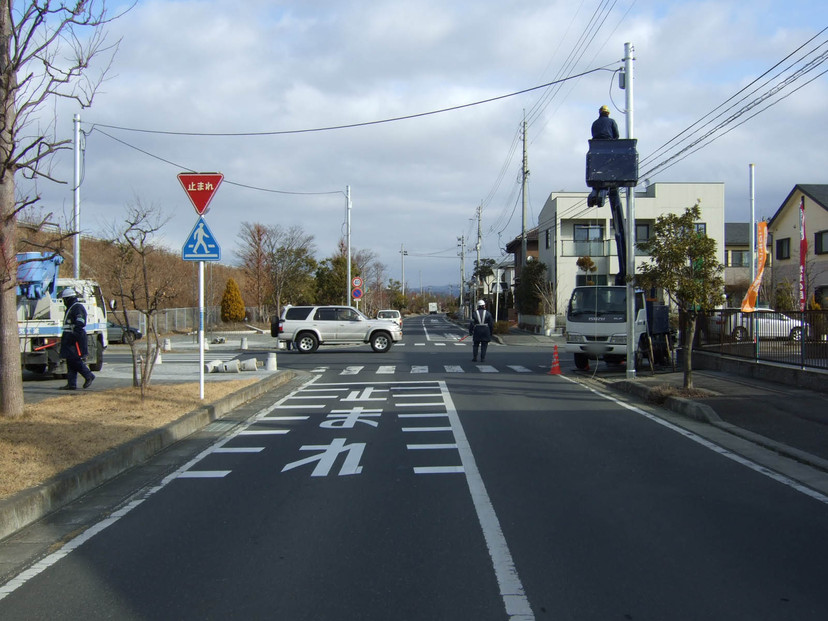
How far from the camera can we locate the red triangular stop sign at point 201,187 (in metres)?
11.8

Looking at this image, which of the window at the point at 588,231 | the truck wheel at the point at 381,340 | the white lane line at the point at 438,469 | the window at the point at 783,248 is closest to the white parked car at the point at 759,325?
the white lane line at the point at 438,469

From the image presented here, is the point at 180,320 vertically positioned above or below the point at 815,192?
below

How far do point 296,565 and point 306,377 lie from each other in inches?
547

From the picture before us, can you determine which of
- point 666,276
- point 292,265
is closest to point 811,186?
point 292,265

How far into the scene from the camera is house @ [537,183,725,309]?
44625 mm

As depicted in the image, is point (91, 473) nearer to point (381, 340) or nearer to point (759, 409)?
point (759, 409)

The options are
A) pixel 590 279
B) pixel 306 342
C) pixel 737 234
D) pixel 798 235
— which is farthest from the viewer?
pixel 737 234

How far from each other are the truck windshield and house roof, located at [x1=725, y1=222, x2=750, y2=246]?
36613mm

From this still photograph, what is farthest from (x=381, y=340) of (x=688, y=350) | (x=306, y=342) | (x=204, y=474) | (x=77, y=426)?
(x=204, y=474)

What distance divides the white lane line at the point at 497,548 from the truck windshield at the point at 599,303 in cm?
1147

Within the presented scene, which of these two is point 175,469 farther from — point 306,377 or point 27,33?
point 306,377

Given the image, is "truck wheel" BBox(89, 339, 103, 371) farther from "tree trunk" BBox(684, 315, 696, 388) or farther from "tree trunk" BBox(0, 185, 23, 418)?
"tree trunk" BBox(684, 315, 696, 388)

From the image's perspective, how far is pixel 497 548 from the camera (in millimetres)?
5211

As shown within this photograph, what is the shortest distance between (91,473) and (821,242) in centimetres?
4471
